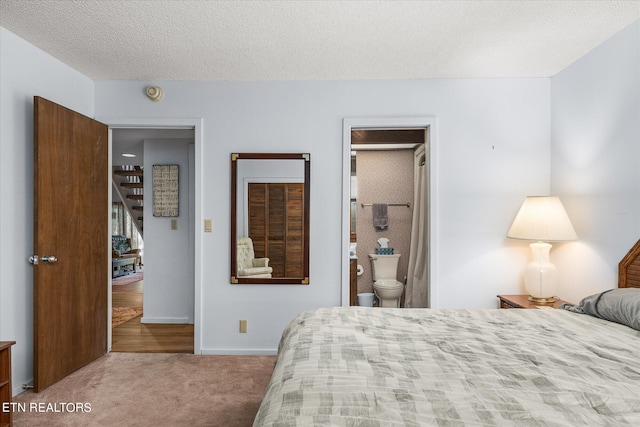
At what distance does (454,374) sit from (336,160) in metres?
2.26

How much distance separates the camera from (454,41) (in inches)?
100

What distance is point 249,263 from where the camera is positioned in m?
3.30

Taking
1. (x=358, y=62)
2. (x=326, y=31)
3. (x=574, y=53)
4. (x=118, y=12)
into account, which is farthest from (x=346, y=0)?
(x=574, y=53)

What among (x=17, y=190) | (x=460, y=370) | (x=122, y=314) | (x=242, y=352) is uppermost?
(x=17, y=190)

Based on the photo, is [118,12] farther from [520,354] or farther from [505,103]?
[505,103]

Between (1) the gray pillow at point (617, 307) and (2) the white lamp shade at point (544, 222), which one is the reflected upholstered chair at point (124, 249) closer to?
(2) the white lamp shade at point (544, 222)

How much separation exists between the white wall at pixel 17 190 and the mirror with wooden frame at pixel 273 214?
1437 mm

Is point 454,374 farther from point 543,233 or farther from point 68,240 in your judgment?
point 68,240

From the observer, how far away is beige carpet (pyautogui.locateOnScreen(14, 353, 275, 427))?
226 centimetres

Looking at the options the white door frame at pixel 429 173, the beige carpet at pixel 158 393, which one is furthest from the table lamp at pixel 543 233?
the beige carpet at pixel 158 393

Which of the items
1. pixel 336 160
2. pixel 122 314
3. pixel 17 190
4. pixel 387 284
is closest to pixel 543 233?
pixel 336 160

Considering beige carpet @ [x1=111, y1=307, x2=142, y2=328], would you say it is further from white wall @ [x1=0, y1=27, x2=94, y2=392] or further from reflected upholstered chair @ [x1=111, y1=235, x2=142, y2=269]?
reflected upholstered chair @ [x1=111, y1=235, x2=142, y2=269]

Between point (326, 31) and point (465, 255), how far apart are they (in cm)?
210

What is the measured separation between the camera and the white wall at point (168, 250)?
4.55 meters
